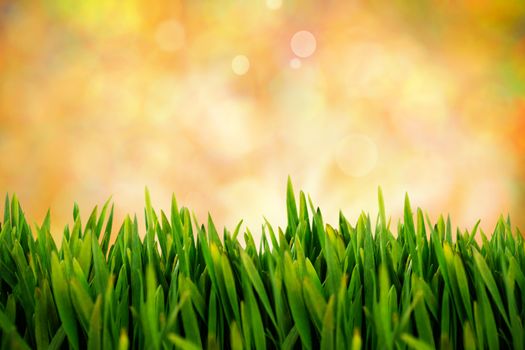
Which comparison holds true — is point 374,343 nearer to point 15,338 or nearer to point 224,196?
point 15,338

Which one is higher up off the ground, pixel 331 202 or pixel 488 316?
pixel 331 202

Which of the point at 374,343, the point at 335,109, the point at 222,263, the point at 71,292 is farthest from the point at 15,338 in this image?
the point at 335,109

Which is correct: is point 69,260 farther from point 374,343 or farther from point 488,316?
point 488,316

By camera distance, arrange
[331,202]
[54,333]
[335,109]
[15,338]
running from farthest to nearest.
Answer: [335,109], [331,202], [54,333], [15,338]

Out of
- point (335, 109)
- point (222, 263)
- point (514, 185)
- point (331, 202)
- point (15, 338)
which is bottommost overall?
point (15, 338)

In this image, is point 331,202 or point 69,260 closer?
point 69,260

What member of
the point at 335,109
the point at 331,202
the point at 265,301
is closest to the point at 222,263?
the point at 265,301

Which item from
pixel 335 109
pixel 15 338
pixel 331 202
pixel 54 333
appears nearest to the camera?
pixel 15 338
